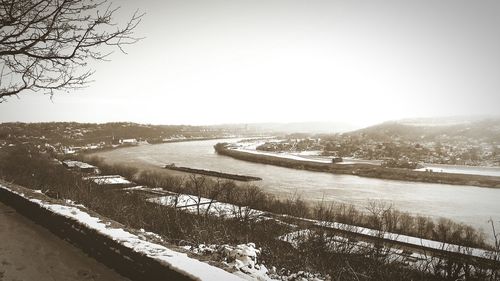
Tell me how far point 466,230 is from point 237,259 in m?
27.3

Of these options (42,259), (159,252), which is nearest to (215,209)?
(42,259)

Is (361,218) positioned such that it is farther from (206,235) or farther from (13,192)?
(13,192)

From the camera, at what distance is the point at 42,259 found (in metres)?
6.51

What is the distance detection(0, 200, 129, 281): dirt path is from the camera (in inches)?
230

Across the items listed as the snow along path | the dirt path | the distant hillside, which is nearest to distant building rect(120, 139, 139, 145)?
the distant hillside

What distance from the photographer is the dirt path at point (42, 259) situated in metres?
5.84

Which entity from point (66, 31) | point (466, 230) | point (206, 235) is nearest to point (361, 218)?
point (466, 230)

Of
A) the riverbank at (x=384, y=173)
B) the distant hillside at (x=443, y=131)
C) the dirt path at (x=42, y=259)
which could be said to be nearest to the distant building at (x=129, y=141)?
the riverbank at (x=384, y=173)

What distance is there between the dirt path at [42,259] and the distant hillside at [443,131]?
2321 inches

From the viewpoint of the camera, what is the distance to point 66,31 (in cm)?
645

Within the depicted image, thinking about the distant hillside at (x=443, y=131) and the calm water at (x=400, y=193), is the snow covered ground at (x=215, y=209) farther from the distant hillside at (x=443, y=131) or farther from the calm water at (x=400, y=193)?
the distant hillside at (x=443, y=131)

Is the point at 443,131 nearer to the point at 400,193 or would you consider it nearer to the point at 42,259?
the point at 400,193

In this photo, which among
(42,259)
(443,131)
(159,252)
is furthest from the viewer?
(443,131)

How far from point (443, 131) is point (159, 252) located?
8770 cm
